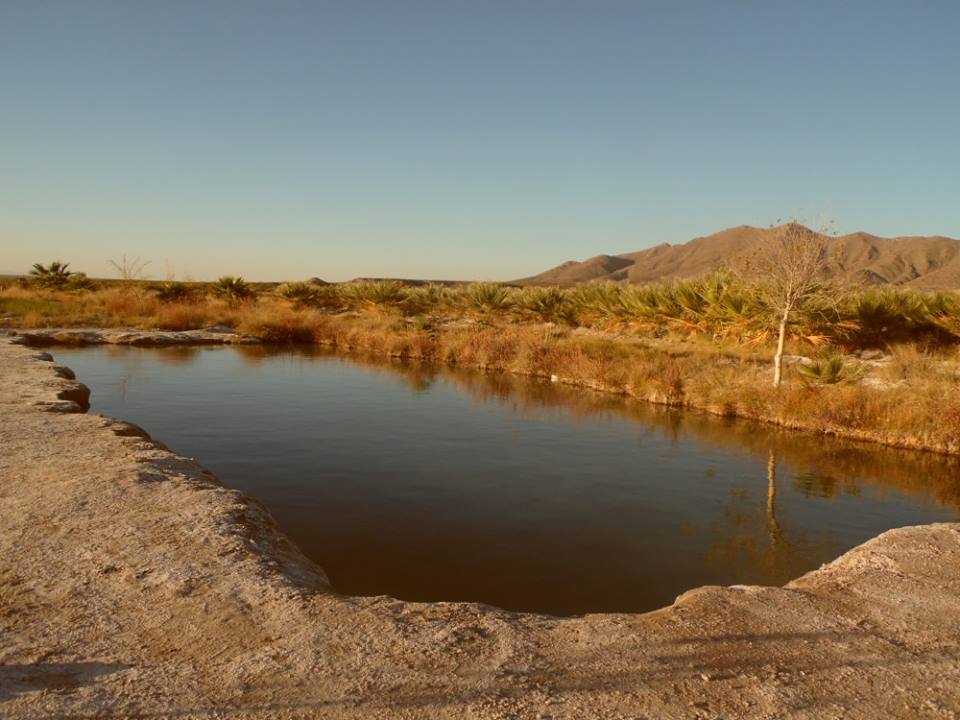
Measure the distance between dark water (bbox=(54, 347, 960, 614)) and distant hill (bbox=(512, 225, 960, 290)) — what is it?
2454cm

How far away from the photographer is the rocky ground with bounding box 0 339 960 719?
314 cm

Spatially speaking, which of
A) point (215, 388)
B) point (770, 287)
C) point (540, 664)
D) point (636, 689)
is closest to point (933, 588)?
point (636, 689)

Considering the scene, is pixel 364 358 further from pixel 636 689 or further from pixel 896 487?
pixel 636 689

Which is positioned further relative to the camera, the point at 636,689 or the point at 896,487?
the point at 896,487

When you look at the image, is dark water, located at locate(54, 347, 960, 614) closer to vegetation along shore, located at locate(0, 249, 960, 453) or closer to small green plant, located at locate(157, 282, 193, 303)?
vegetation along shore, located at locate(0, 249, 960, 453)

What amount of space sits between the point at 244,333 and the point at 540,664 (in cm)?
2382

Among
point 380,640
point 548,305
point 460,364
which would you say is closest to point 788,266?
point 460,364

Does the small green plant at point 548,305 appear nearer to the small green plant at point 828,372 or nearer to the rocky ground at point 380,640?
the small green plant at point 828,372

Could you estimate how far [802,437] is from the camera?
11.7m

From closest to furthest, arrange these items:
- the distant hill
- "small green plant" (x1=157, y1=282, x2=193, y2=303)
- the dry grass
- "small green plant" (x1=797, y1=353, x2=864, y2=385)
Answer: the dry grass → "small green plant" (x1=797, y1=353, x2=864, y2=385) → "small green plant" (x1=157, y1=282, x2=193, y2=303) → the distant hill

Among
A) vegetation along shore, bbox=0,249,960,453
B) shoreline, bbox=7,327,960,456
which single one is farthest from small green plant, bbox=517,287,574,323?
shoreline, bbox=7,327,960,456

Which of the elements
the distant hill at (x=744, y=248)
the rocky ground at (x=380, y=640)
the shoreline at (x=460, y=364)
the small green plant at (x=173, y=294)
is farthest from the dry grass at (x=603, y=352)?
the distant hill at (x=744, y=248)

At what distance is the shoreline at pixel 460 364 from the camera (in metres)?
11.2

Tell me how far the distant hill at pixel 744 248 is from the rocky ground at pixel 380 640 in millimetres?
31879
